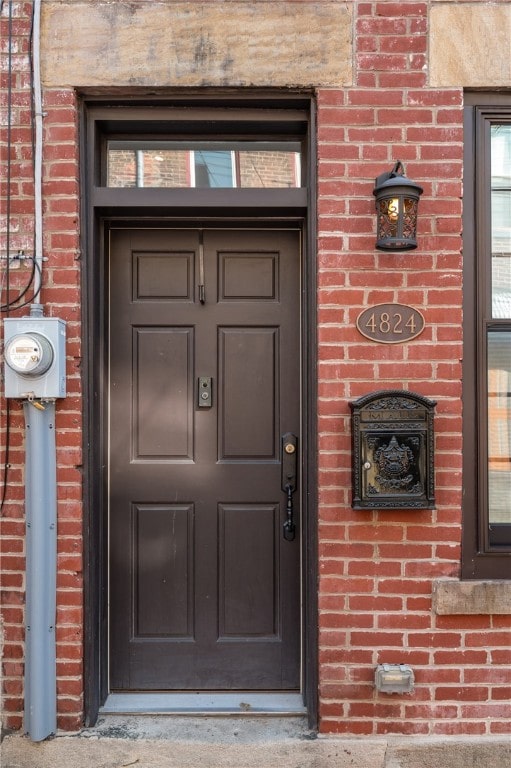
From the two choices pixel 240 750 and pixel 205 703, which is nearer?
pixel 240 750

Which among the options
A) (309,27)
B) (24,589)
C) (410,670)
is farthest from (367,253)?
(24,589)

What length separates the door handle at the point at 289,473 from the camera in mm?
3145

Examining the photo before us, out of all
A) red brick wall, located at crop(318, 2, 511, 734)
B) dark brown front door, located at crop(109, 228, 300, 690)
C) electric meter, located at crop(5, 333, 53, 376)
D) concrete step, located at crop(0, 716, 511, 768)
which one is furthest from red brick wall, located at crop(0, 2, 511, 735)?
dark brown front door, located at crop(109, 228, 300, 690)

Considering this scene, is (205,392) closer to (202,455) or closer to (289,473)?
(202,455)

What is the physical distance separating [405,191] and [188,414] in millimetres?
1611

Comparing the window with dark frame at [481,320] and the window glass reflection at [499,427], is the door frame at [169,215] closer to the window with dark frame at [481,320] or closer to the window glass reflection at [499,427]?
the window with dark frame at [481,320]

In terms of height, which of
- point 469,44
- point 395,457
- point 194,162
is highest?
point 469,44

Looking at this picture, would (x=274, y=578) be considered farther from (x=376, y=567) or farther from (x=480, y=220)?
(x=480, y=220)

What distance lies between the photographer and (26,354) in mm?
2682

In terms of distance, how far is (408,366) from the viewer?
2848 mm

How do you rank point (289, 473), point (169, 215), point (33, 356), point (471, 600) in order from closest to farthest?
point (33, 356) → point (471, 600) → point (169, 215) → point (289, 473)

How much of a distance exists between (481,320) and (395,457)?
2.80 ft

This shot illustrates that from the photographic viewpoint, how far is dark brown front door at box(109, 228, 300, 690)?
3.17 metres

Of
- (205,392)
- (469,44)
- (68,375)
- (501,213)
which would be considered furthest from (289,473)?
(469,44)
